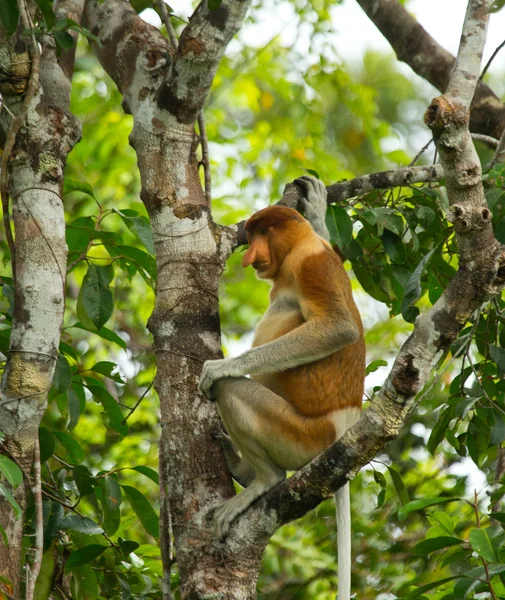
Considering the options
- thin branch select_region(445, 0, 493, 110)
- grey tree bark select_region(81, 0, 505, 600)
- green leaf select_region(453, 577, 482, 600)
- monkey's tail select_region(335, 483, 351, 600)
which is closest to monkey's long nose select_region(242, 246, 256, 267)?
grey tree bark select_region(81, 0, 505, 600)

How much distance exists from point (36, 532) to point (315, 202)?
5.65 ft

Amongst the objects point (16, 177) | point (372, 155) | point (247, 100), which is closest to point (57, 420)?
point (16, 177)

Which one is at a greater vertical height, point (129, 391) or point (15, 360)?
point (129, 391)

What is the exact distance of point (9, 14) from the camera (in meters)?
2.09

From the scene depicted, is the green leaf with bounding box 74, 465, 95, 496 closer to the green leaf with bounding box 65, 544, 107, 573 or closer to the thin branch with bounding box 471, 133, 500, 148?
the green leaf with bounding box 65, 544, 107, 573

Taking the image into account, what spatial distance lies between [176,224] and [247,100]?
5372 mm

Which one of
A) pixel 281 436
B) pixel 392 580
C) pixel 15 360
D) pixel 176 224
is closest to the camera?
pixel 15 360

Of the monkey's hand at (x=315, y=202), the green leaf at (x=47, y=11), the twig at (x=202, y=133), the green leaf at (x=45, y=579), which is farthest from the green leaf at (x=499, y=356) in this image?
the green leaf at (x=47, y=11)

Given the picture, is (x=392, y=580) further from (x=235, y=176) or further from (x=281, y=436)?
(x=235, y=176)

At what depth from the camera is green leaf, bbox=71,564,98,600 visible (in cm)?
241

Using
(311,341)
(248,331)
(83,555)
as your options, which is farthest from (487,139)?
(248,331)

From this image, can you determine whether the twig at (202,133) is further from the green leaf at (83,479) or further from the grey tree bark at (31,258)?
the green leaf at (83,479)

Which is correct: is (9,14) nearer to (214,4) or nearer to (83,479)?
(214,4)

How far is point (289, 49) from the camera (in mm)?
5855
